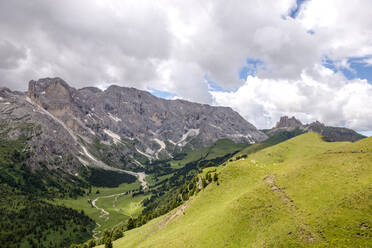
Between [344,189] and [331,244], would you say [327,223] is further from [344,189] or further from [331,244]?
[344,189]

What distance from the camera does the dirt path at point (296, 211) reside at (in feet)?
135

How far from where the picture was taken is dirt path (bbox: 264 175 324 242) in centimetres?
4119

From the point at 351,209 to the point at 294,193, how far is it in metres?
13.8

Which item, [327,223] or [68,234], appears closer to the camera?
[327,223]

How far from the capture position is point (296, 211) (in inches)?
1945

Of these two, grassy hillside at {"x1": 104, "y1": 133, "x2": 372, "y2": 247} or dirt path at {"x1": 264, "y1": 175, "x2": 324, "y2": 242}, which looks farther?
grassy hillside at {"x1": 104, "y1": 133, "x2": 372, "y2": 247}

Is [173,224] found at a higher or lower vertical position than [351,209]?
lower

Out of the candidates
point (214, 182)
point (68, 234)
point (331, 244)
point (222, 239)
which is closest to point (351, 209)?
point (331, 244)

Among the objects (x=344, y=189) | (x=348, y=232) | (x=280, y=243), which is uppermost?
(x=344, y=189)

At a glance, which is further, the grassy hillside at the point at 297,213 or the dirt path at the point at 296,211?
the grassy hillside at the point at 297,213

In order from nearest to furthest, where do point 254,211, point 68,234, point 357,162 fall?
1. point 254,211
2. point 357,162
3. point 68,234

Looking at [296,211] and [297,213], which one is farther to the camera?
[296,211]

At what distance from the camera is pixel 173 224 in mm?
73562

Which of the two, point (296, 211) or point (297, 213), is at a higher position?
point (296, 211)
